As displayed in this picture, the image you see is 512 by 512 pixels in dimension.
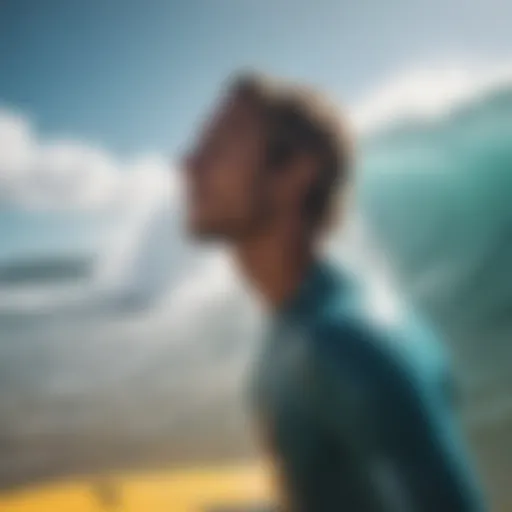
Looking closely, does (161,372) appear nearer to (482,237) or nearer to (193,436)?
(193,436)

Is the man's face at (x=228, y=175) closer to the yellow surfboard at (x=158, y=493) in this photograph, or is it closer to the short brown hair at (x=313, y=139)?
the short brown hair at (x=313, y=139)

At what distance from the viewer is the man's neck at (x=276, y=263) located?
115 centimetres

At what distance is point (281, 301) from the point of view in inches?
45.2

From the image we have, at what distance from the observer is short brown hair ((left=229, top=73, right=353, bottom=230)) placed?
3.76 ft

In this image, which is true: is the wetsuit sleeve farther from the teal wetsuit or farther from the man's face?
the man's face

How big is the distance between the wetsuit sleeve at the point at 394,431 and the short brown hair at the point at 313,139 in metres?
0.16

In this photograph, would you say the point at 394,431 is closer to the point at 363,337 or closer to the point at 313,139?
the point at 363,337

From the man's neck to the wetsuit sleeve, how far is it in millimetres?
84

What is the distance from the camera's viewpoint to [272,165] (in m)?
1.16

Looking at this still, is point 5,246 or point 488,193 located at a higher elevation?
point 5,246

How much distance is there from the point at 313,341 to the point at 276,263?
0.34 ft

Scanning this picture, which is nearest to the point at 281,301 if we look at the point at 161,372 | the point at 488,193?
the point at 161,372

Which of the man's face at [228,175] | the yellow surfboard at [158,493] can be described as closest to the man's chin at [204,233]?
the man's face at [228,175]

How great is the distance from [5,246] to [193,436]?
0.34 meters
